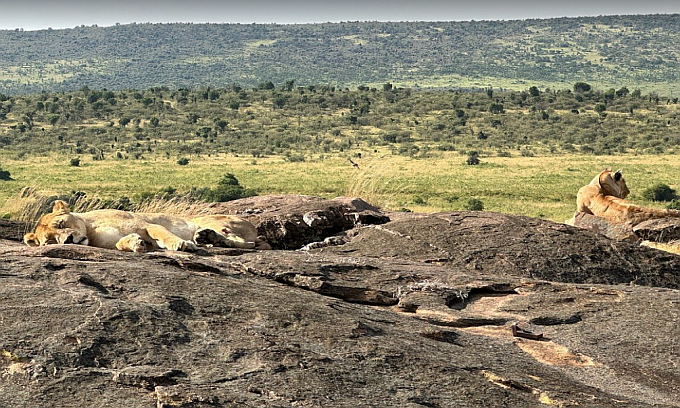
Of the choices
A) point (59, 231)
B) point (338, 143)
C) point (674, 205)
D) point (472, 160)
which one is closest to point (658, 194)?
point (674, 205)

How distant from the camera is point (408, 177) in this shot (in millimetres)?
49031

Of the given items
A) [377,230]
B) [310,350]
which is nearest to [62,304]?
[310,350]

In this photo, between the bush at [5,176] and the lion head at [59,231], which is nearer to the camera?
the lion head at [59,231]

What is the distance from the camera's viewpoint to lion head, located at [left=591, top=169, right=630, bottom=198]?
14.4m

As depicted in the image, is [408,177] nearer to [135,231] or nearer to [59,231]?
[135,231]

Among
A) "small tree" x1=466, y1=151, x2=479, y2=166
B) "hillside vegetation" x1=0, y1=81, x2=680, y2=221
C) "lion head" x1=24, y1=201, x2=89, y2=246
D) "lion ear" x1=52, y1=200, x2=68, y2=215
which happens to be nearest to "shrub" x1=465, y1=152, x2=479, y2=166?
"small tree" x1=466, y1=151, x2=479, y2=166

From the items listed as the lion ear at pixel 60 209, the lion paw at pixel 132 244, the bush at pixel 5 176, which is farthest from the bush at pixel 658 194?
the lion paw at pixel 132 244

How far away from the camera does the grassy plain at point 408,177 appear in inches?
1530

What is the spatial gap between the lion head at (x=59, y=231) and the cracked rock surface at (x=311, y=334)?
834 mm

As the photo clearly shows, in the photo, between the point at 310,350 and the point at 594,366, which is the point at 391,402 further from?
the point at 594,366

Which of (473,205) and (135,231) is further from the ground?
(135,231)

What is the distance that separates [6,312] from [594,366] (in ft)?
12.2

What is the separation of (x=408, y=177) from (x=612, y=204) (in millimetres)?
35521

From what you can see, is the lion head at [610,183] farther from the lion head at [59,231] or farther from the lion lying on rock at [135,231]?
the lion head at [59,231]
